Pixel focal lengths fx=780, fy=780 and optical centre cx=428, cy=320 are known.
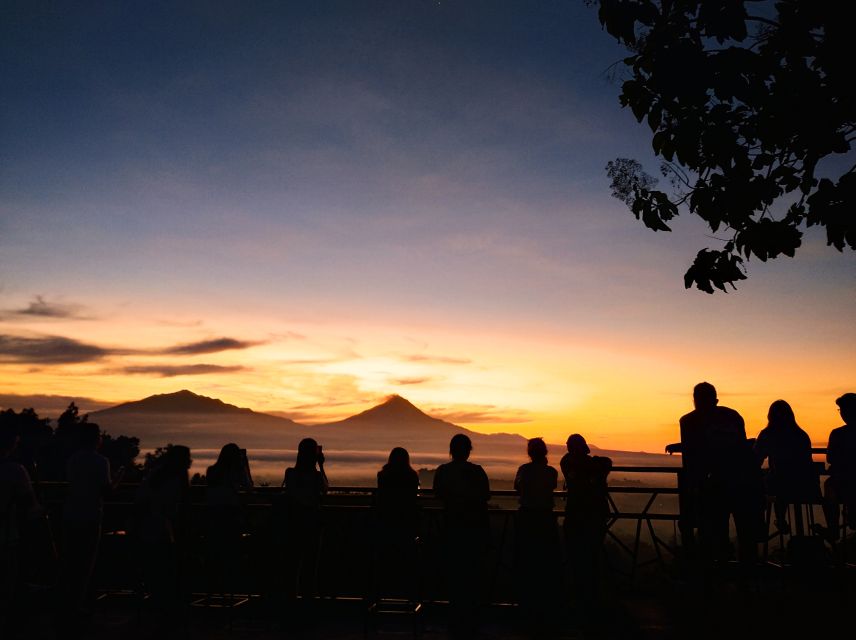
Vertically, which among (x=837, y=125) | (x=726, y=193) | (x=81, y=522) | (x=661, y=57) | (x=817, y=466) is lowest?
(x=81, y=522)

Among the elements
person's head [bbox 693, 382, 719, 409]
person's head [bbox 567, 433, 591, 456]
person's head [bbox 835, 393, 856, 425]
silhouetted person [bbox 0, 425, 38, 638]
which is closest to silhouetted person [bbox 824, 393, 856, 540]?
person's head [bbox 835, 393, 856, 425]

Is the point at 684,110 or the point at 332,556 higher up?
the point at 684,110

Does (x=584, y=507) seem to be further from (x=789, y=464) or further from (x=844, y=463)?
(x=844, y=463)

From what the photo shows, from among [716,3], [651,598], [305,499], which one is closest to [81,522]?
[305,499]

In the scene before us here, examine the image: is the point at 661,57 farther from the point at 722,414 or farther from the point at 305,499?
the point at 305,499

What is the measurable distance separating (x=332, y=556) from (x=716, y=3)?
263 inches

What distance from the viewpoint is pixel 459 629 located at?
7.36 metres

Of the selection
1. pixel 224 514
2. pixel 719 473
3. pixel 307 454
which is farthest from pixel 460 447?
pixel 719 473

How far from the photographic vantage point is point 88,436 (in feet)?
23.6

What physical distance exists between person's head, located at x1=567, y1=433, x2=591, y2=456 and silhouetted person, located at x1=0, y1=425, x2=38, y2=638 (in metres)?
5.09

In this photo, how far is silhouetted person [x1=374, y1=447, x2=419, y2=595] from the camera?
7656 millimetres

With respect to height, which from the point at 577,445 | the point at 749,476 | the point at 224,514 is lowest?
the point at 224,514

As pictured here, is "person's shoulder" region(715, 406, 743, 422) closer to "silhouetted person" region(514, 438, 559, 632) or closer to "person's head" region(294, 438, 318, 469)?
"silhouetted person" region(514, 438, 559, 632)

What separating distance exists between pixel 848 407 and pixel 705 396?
1.86m
